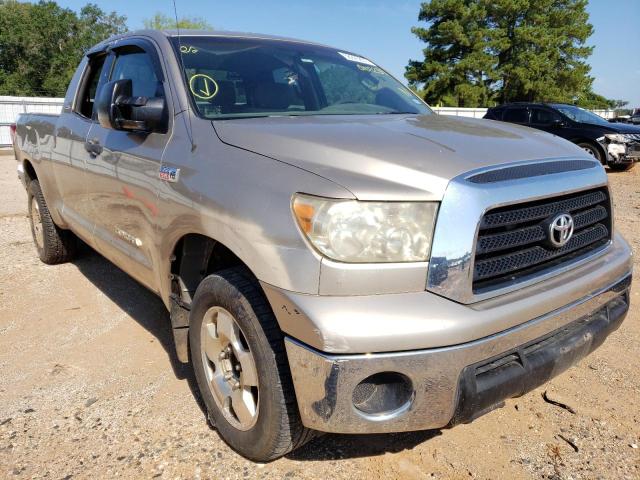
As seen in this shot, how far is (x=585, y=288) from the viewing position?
2195 millimetres

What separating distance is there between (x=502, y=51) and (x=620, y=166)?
32.7 meters

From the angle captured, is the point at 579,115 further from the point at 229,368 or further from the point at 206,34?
the point at 229,368

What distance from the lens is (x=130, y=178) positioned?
2.82 metres

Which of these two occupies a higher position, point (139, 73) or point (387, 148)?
point (139, 73)

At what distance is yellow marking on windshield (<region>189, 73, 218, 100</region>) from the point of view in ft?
8.69

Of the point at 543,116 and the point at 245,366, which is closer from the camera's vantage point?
the point at 245,366

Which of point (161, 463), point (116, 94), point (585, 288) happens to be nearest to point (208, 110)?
point (116, 94)

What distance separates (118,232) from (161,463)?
140cm

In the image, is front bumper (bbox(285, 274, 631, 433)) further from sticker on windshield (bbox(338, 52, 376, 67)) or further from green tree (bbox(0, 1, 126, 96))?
green tree (bbox(0, 1, 126, 96))

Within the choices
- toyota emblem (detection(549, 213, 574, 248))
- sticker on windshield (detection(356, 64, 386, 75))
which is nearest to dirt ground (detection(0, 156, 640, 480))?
toyota emblem (detection(549, 213, 574, 248))

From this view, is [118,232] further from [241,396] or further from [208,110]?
[241,396]

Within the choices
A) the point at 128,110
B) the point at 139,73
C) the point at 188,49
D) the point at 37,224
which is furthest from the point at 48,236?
the point at 188,49

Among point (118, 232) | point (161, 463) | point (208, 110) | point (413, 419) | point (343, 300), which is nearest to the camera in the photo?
point (343, 300)

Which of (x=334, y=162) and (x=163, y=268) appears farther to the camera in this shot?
(x=163, y=268)
